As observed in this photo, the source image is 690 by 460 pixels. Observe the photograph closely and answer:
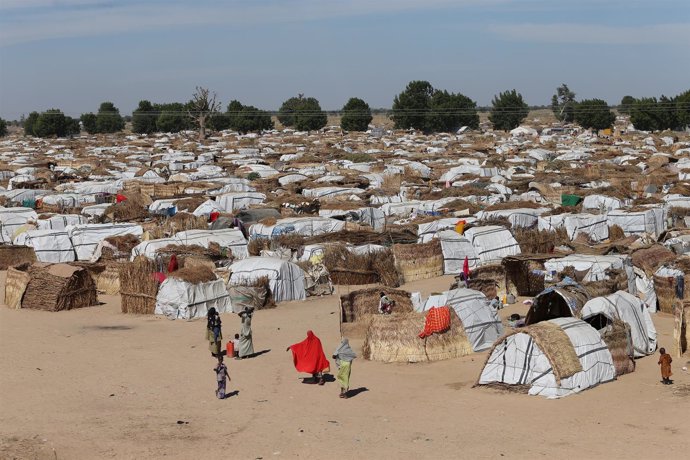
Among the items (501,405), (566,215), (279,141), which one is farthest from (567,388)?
(279,141)

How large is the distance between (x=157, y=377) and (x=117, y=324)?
14.8ft

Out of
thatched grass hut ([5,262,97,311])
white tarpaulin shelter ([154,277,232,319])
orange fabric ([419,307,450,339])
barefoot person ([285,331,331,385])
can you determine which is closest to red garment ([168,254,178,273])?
white tarpaulin shelter ([154,277,232,319])

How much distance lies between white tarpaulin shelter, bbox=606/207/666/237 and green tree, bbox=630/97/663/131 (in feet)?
178

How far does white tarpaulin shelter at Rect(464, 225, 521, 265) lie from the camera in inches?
924

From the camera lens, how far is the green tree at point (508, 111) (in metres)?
88.7

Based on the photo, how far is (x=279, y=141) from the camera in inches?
2990

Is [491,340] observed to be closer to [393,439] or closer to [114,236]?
[393,439]

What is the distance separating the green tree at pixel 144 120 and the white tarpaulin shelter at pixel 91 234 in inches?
2737

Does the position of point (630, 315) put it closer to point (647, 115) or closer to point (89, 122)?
point (647, 115)

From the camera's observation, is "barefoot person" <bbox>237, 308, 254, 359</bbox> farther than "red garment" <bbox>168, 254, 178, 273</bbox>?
No

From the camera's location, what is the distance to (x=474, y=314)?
15875 millimetres

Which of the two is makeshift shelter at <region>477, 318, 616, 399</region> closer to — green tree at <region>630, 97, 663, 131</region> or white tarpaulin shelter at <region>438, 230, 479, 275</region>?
white tarpaulin shelter at <region>438, 230, 479, 275</region>

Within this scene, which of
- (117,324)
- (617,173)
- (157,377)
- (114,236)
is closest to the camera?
(157,377)

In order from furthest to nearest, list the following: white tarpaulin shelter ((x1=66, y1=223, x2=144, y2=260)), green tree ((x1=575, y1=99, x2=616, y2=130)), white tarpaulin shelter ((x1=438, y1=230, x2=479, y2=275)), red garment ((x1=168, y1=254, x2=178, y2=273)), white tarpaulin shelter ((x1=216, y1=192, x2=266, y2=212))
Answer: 1. green tree ((x1=575, y1=99, x2=616, y2=130))
2. white tarpaulin shelter ((x1=216, y1=192, x2=266, y2=212))
3. white tarpaulin shelter ((x1=66, y1=223, x2=144, y2=260))
4. white tarpaulin shelter ((x1=438, y1=230, x2=479, y2=275))
5. red garment ((x1=168, y1=254, x2=178, y2=273))
